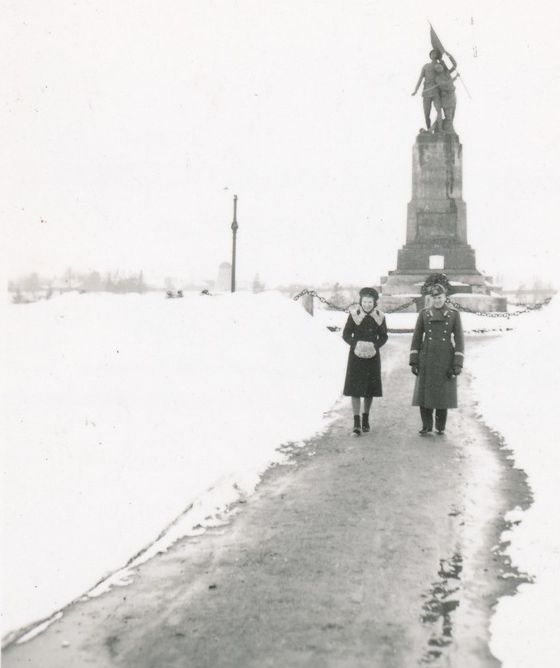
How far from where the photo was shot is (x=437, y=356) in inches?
344

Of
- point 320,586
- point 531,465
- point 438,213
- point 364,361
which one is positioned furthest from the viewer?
point 438,213

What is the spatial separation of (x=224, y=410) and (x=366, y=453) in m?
1.77

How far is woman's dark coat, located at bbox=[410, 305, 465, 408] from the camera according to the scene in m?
8.56

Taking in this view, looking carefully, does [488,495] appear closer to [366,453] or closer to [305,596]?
[366,453]

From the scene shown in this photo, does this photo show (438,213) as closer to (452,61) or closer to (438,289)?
(452,61)

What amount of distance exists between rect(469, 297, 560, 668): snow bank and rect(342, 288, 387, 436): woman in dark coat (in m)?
1.61

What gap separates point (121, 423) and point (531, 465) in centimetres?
383

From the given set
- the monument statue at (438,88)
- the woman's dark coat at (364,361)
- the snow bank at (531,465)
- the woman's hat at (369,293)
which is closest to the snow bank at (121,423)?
the woman's dark coat at (364,361)

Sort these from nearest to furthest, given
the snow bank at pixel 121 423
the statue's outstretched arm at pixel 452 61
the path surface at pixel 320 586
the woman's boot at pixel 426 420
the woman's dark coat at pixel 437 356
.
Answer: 1. the path surface at pixel 320 586
2. the snow bank at pixel 121 423
3. the woman's dark coat at pixel 437 356
4. the woman's boot at pixel 426 420
5. the statue's outstretched arm at pixel 452 61

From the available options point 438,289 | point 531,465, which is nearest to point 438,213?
point 438,289

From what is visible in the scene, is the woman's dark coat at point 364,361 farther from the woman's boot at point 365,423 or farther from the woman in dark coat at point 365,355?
the woman's boot at point 365,423

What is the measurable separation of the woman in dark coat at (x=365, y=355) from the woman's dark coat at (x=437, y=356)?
431 millimetres

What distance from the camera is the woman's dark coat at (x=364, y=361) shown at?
28.6ft

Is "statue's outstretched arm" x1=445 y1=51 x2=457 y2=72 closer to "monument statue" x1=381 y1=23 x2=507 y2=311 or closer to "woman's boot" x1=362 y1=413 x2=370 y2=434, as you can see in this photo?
"monument statue" x1=381 y1=23 x2=507 y2=311
